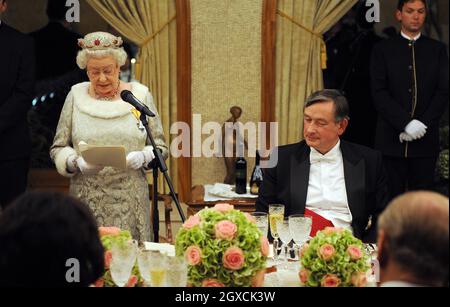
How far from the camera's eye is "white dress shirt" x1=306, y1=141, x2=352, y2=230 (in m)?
4.35

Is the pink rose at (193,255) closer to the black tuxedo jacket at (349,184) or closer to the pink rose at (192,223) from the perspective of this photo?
the pink rose at (192,223)

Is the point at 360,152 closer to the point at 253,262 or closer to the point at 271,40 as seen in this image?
the point at 253,262

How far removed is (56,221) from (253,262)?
113cm

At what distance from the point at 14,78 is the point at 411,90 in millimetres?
2591

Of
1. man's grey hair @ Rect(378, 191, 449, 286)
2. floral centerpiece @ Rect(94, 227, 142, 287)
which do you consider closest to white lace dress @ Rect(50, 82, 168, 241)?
floral centerpiece @ Rect(94, 227, 142, 287)

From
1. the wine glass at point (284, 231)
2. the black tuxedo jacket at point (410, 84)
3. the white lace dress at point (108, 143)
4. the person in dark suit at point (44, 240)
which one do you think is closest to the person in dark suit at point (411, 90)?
the black tuxedo jacket at point (410, 84)

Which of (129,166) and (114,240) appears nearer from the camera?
(114,240)

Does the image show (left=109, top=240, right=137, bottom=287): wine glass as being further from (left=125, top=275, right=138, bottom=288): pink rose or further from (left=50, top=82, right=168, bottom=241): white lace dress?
(left=50, top=82, right=168, bottom=241): white lace dress

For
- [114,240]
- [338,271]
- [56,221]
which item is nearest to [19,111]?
[114,240]

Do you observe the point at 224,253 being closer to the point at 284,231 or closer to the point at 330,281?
the point at 330,281

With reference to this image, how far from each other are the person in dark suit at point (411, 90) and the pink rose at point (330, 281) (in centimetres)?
304

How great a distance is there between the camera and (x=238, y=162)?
5.83 meters

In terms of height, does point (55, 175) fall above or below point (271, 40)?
below

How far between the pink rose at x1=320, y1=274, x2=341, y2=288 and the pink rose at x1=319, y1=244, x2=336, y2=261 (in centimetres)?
6
